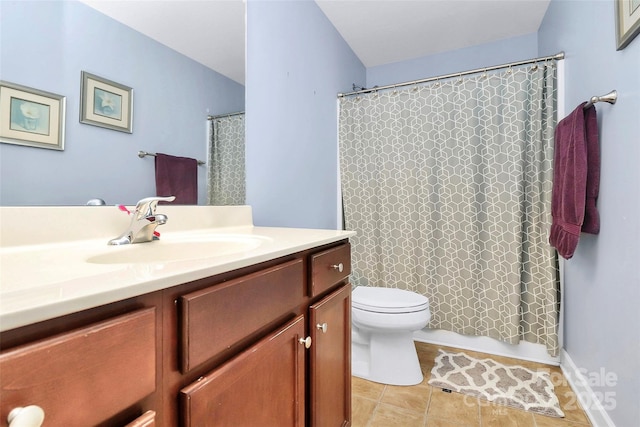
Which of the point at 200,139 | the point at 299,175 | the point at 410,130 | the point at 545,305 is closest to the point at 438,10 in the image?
the point at 410,130

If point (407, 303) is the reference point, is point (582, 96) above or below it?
above

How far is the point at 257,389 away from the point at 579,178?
58.3 inches

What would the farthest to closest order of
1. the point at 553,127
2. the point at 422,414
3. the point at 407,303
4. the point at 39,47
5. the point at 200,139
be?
the point at 553,127
the point at 407,303
the point at 422,414
the point at 200,139
the point at 39,47

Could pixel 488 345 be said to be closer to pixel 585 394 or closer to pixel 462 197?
pixel 585 394

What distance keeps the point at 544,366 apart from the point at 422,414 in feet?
3.03

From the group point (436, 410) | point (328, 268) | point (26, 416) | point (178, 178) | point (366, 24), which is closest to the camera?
point (26, 416)

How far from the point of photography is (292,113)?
1.69m

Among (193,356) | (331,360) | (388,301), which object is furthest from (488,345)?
(193,356)

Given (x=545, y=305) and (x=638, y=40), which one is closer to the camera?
(x=638, y=40)

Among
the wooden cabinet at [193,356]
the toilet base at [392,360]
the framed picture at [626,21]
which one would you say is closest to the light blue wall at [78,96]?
the wooden cabinet at [193,356]

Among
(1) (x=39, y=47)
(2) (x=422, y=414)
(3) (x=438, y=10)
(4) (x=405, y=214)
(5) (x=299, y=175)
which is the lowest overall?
(2) (x=422, y=414)

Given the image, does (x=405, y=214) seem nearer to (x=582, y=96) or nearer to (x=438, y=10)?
(x=582, y=96)

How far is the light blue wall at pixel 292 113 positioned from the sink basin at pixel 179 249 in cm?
48

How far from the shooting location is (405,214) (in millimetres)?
2086
